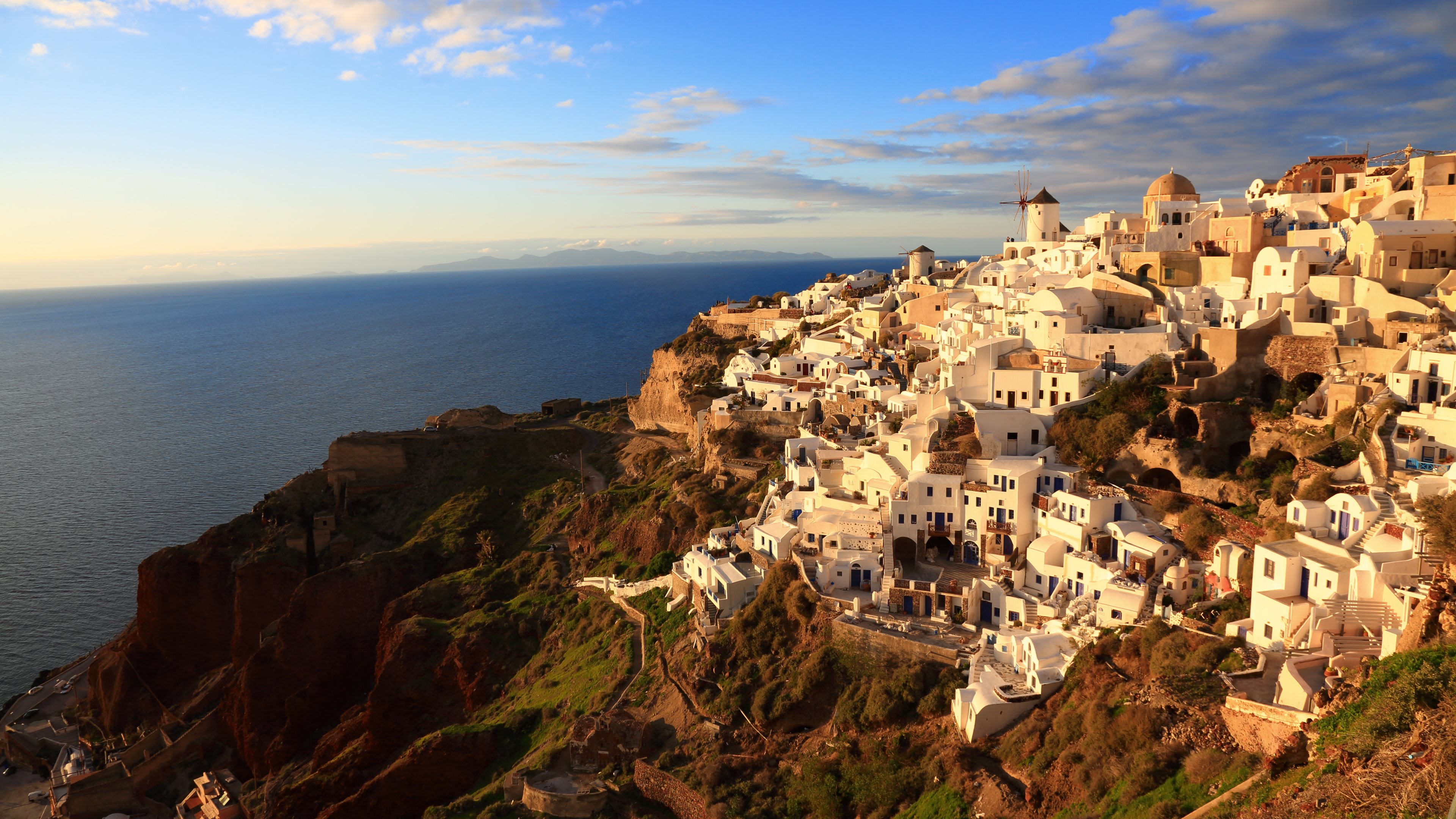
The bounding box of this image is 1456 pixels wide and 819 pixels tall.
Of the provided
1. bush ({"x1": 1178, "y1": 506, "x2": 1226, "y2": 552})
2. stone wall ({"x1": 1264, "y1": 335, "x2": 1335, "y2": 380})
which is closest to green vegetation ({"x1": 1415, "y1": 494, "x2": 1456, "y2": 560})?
bush ({"x1": 1178, "y1": 506, "x2": 1226, "y2": 552})

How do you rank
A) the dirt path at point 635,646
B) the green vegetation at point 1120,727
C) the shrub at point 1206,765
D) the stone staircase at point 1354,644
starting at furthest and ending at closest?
the dirt path at point 635,646
the stone staircase at point 1354,644
the green vegetation at point 1120,727
the shrub at point 1206,765

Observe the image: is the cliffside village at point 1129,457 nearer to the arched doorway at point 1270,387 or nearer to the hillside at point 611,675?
the arched doorway at point 1270,387

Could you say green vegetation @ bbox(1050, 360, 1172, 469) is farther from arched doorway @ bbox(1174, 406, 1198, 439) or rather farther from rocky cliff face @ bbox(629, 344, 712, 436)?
rocky cliff face @ bbox(629, 344, 712, 436)

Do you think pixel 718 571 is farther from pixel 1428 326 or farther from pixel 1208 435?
pixel 1428 326

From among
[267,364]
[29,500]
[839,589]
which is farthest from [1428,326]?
[267,364]

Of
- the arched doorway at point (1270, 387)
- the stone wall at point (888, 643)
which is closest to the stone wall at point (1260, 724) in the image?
the stone wall at point (888, 643)

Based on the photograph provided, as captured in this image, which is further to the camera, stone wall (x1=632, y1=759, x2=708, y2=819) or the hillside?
stone wall (x1=632, y1=759, x2=708, y2=819)

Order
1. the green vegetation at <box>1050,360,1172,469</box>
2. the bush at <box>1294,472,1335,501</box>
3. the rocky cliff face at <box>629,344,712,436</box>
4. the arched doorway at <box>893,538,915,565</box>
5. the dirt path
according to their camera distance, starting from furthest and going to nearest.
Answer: the rocky cliff face at <box>629,344,712,436</box>
the dirt path
the arched doorway at <box>893,538,915,565</box>
the green vegetation at <box>1050,360,1172,469</box>
the bush at <box>1294,472,1335,501</box>
